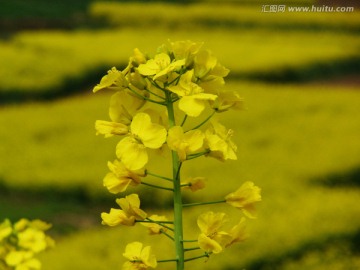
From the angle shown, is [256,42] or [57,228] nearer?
[57,228]

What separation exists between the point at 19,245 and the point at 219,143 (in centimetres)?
74

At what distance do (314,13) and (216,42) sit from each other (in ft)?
1.33

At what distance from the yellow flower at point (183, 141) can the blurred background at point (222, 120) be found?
201cm

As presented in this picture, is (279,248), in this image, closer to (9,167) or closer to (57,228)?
(57,228)

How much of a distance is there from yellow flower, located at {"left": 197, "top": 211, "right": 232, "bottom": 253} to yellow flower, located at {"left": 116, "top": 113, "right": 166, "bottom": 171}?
10 centimetres

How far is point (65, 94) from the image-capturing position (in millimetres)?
3303

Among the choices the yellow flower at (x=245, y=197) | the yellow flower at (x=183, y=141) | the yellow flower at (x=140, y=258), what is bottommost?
the yellow flower at (x=140, y=258)

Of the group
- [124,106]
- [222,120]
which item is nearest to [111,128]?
[124,106]

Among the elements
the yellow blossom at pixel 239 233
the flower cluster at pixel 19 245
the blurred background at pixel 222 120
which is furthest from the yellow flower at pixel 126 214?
the blurred background at pixel 222 120

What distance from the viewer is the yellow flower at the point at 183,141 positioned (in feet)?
3.07

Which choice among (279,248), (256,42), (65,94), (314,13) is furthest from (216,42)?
(279,248)

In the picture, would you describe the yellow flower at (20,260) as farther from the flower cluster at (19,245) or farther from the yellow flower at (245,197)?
the yellow flower at (245,197)

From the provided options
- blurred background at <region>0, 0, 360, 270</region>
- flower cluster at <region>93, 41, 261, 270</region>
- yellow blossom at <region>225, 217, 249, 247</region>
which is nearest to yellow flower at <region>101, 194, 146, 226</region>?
flower cluster at <region>93, 41, 261, 270</region>

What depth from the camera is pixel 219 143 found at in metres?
0.96
